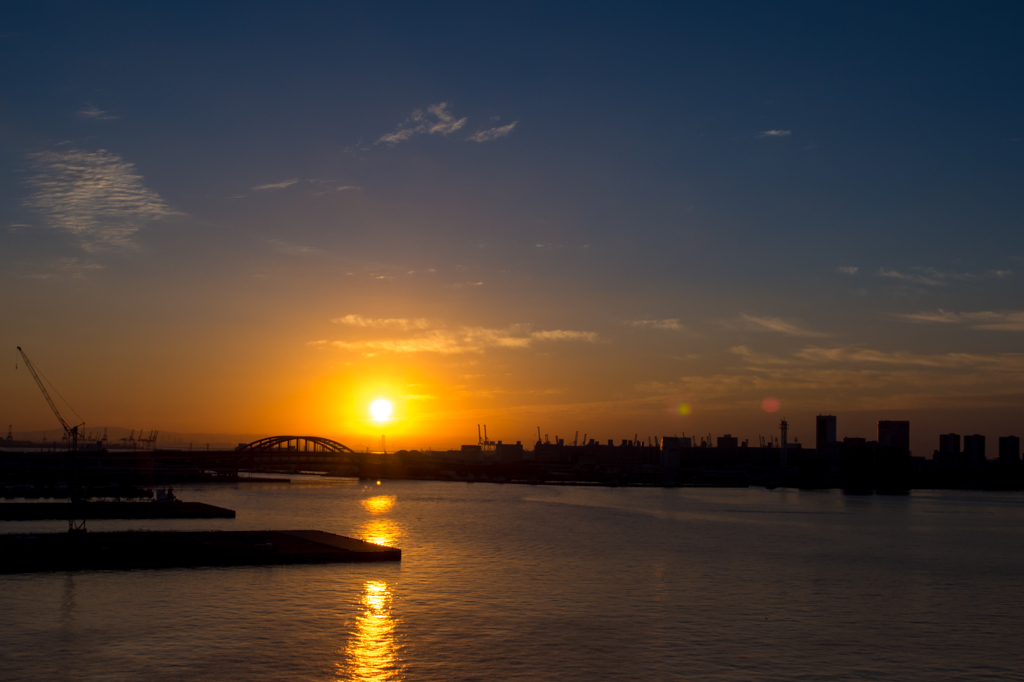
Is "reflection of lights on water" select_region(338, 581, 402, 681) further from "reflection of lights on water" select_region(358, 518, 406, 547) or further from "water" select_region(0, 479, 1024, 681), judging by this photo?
"reflection of lights on water" select_region(358, 518, 406, 547)

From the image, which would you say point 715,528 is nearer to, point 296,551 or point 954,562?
point 954,562

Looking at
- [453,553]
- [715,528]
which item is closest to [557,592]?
[453,553]

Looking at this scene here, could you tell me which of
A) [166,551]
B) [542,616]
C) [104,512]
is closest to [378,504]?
[104,512]

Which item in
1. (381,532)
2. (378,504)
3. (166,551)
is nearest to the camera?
(166,551)

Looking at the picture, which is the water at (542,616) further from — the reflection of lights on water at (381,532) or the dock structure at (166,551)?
the dock structure at (166,551)

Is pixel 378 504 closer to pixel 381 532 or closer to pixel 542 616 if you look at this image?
pixel 381 532

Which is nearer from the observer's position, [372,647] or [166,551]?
[372,647]

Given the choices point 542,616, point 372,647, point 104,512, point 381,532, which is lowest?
point 104,512
